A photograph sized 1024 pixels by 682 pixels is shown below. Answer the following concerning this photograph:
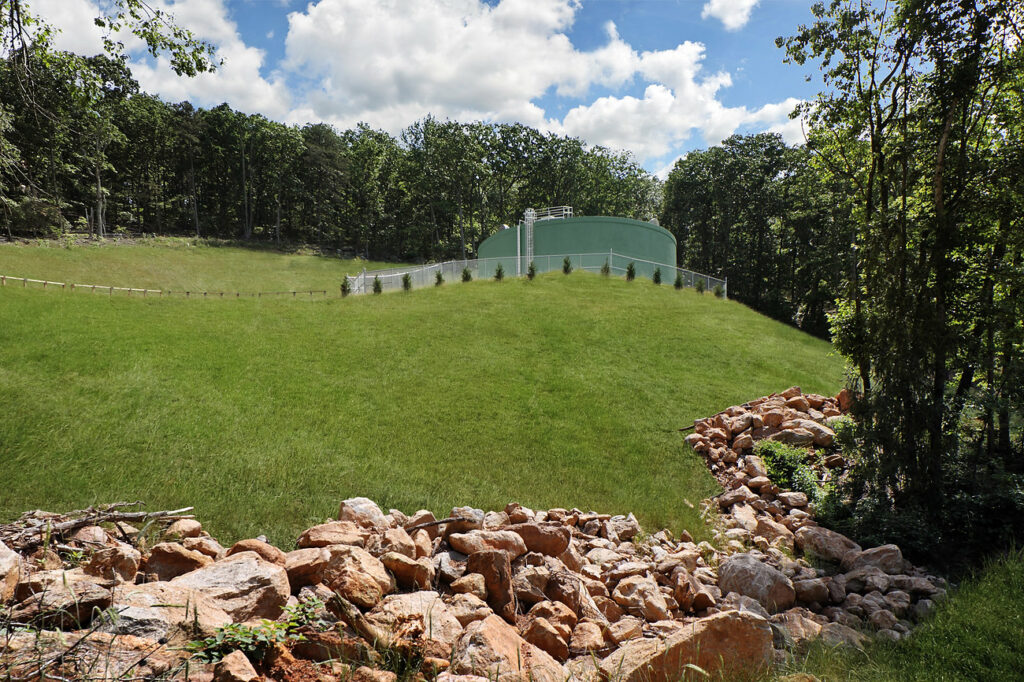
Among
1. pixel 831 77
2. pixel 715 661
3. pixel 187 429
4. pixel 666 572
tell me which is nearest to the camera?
pixel 715 661

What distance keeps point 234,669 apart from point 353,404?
9168 mm

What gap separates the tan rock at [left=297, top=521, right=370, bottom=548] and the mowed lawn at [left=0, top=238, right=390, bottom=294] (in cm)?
3171

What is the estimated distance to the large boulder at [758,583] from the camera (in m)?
5.40

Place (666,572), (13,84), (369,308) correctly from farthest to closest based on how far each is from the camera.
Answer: (369,308)
(13,84)
(666,572)

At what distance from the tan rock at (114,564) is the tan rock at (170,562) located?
0.51 feet

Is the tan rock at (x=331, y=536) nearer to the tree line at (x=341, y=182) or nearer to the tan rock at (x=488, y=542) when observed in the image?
the tan rock at (x=488, y=542)

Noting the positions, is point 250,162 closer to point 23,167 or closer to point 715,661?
point 23,167

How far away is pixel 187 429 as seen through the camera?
30.3ft

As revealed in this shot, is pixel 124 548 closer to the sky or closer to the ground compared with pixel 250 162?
closer to the ground

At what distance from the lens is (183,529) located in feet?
17.5

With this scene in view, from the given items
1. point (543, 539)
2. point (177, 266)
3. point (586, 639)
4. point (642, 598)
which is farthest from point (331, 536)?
point (177, 266)

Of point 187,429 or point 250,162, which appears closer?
point 187,429

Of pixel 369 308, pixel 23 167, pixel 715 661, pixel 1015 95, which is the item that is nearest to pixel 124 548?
pixel 715 661

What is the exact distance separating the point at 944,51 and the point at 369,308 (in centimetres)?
1867
